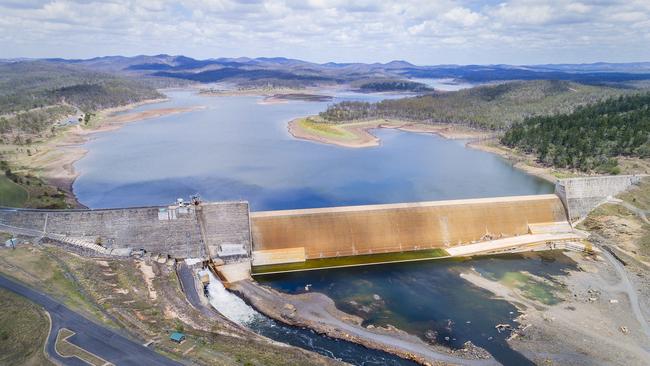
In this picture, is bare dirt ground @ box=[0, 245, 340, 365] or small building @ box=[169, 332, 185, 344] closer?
bare dirt ground @ box=[0, 245, 340, 365]

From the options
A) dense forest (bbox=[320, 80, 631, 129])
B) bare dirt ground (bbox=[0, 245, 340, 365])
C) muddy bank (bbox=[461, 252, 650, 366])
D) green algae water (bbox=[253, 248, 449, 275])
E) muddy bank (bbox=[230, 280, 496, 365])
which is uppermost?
dense forest (bbox=[320, 80, 631, 129])

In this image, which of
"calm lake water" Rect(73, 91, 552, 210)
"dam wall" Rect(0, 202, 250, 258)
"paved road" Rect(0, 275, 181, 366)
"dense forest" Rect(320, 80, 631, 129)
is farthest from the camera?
"dense forest" Rect(320, 80, 631, 129)

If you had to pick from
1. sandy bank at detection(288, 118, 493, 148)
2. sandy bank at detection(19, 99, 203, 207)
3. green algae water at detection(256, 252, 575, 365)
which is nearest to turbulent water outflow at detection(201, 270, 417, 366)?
green algae water at detection(256, 252, 575, 365)

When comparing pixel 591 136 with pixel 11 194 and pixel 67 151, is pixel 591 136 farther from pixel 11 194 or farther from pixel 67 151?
pixel 67 151

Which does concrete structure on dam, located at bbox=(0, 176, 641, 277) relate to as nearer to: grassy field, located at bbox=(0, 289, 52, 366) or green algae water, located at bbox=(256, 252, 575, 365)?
green algae water, located at bbox=(256, 252, 575, 365)

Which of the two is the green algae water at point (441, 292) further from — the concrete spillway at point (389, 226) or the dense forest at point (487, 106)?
the dense forest at point (487, 106)
